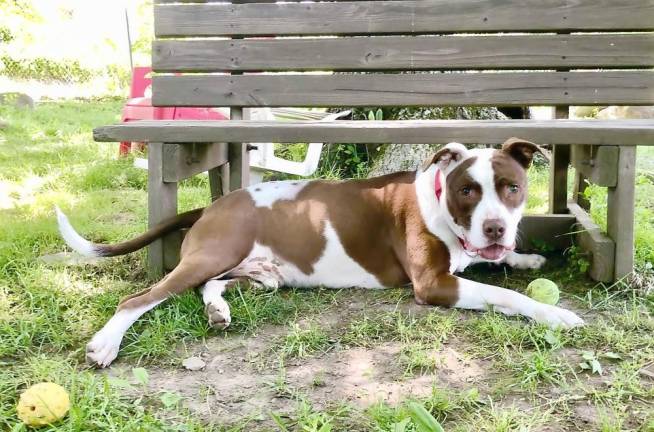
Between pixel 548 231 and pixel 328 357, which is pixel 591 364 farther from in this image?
pixel 548 231

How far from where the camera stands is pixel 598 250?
3438 millimetres

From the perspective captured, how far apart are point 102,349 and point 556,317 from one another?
6.23 ft

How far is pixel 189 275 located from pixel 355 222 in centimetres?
92

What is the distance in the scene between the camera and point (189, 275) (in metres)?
3.30

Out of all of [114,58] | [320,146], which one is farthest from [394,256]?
[114,58]

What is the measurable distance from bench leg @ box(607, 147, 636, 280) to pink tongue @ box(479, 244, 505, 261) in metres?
0.64

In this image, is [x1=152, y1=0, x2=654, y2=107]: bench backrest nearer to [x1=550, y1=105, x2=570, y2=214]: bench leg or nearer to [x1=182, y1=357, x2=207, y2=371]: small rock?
[x1=550, y1=105, x2=570, y2=214]: bench leg

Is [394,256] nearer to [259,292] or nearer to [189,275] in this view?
[259,292]

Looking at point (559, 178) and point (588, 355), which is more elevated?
point (559, 178)

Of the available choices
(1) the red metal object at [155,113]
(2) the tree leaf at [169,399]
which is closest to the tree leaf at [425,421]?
(2) the tree leaf at [169,399]

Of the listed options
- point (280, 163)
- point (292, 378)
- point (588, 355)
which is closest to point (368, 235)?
point (292, 378)

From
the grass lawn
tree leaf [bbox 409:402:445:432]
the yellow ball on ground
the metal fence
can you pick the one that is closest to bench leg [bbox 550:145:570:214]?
the grass lawn

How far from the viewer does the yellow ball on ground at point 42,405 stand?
2.17 metres

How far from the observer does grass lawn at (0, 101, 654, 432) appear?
2.24 m
